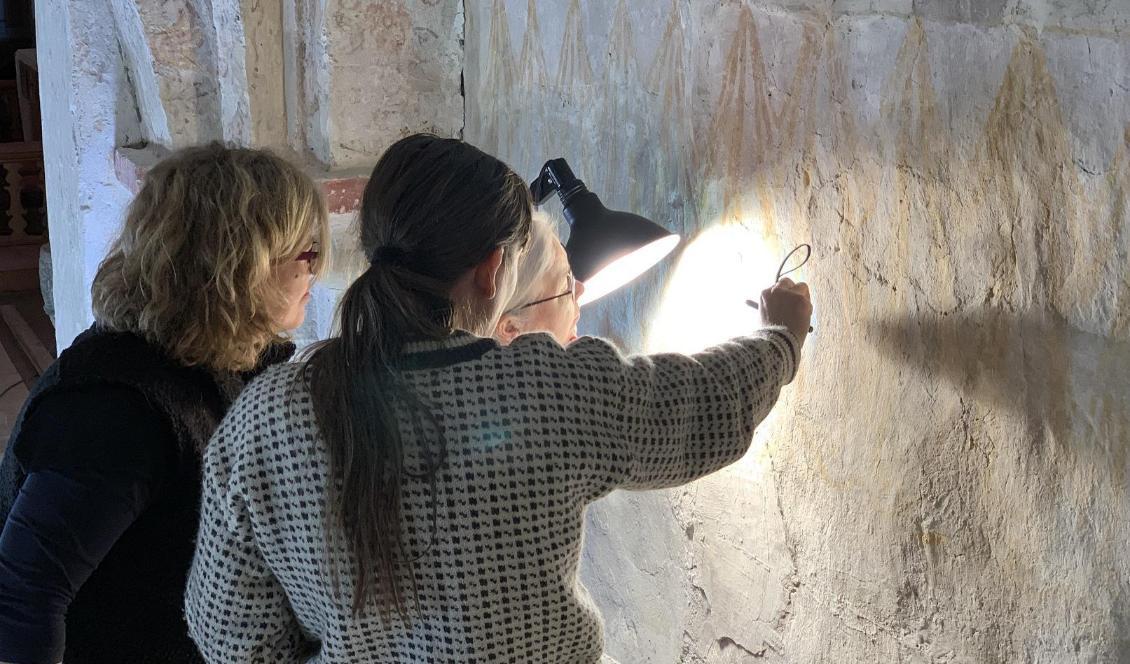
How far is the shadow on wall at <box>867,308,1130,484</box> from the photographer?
1581mm

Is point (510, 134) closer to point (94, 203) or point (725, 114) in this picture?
point (725, 114)

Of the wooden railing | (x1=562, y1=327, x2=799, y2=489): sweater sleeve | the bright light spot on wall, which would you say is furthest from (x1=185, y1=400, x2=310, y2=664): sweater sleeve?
the wooden railing

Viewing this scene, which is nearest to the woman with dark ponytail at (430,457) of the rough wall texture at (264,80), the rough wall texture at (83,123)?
the rough wall texture at (264,80)

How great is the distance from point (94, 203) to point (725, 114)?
2795 millimetres

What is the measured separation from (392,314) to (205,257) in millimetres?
529

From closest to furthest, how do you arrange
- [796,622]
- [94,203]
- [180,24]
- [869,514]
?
[869,514], [796,622], [180,24], [94,203]

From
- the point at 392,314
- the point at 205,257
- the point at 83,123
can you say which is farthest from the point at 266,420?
the point at 83,123

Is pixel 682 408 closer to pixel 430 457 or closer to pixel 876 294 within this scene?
pixel 430 457

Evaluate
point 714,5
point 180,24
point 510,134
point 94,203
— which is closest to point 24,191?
point 94,203

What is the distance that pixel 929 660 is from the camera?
6.32ft

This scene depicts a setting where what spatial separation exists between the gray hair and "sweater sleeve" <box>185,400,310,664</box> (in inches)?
22.1

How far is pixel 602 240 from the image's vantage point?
6.46 ft

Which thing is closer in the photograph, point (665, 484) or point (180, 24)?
point (665, 484)

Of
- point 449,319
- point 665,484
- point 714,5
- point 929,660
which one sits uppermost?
point 714,5
